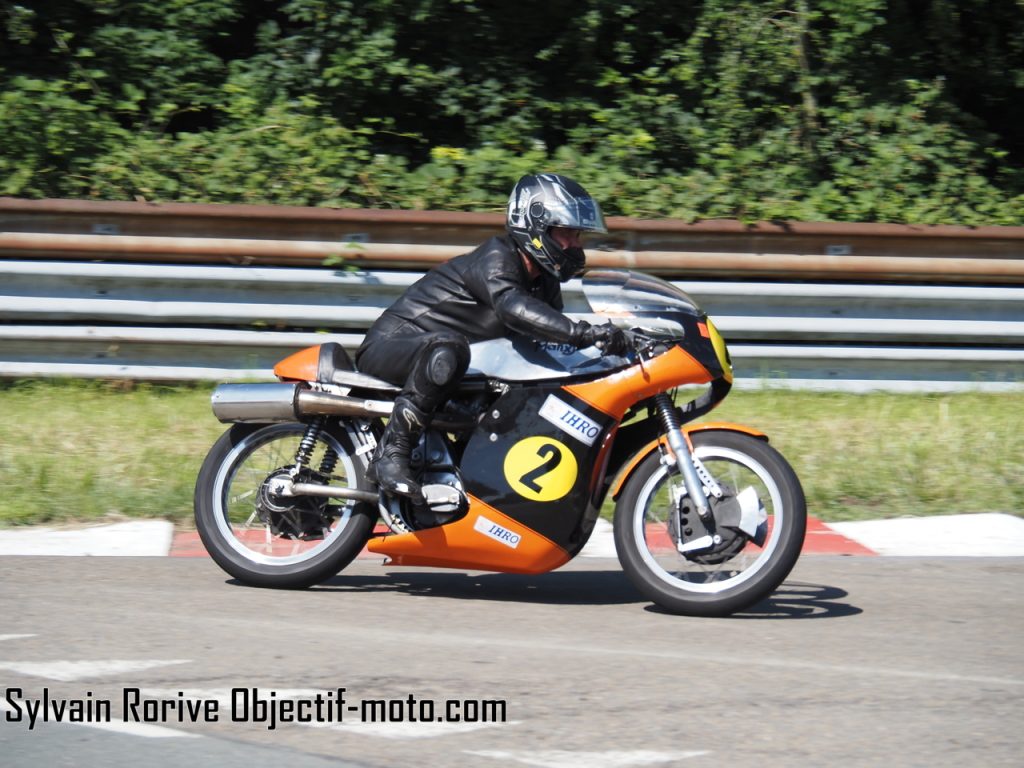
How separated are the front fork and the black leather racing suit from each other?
571mm

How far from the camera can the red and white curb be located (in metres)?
7.05

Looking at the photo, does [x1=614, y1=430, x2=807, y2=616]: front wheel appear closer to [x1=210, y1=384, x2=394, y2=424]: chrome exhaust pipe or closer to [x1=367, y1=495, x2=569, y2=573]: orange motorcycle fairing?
[x1=367, y1=495, x2=569, y2=573]: orange motorcycle fairing

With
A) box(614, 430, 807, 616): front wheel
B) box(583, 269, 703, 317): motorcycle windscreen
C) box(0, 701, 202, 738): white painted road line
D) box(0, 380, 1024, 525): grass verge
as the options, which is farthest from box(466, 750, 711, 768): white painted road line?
box(0, 380, 1024, 525): grass verge

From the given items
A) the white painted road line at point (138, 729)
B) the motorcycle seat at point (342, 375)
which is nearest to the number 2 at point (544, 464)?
the motorcycle seat at point (342, 375)

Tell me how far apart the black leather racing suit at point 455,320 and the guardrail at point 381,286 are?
330cm

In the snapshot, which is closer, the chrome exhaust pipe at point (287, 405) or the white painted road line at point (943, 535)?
the chrome exhaust pipe at point (287, 405)

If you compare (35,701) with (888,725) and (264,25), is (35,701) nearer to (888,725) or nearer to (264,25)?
(888,725)

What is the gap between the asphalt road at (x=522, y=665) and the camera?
424 centimetres

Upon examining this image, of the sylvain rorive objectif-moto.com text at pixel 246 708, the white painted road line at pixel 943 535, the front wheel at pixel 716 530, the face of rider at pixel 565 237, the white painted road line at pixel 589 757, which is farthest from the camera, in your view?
the white painted road line at pixel 943 535

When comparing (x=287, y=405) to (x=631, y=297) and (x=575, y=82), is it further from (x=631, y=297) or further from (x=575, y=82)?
(x=575, y=82)

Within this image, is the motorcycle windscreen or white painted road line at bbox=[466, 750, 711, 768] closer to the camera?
white painted road line at bbox=[466, 750, 711, 768]

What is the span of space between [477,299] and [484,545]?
1026 mm

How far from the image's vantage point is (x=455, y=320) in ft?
20.6

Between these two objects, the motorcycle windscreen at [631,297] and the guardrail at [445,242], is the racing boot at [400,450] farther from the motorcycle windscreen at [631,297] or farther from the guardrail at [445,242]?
the guardrail at [445,242]
